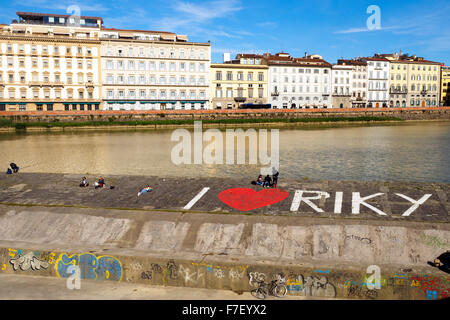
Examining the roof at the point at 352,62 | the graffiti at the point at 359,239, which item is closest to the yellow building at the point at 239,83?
the roof at the point at 352,62

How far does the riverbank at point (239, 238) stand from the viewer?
13.7 meters

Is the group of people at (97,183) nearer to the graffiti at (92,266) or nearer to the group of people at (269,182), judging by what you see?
the graffiti at (92,266)

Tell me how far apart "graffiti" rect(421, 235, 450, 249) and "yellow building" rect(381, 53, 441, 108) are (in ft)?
382

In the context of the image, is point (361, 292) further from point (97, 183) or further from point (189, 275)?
point (97, 183)

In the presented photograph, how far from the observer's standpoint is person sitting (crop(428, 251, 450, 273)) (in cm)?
1375

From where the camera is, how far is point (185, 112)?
89375 mm

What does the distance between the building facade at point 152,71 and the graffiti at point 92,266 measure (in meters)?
82.5

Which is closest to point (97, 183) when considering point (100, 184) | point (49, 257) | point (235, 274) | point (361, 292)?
point (100, 184)

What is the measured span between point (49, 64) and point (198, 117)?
3614 centimetres

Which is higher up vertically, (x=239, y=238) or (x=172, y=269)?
(x=239, y=238)

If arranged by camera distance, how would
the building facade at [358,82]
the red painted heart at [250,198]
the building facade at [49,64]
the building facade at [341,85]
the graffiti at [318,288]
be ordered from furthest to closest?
the building facade at [358,82] → the building facade at [341,85] → the building facade at [49,64] → the red painted heart at [250,198] → the graffiti at [318,288]

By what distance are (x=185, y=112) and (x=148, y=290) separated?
253ft

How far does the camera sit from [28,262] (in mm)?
15602
